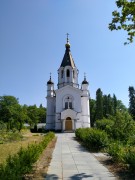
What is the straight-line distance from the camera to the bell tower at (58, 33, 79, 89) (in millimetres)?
53281

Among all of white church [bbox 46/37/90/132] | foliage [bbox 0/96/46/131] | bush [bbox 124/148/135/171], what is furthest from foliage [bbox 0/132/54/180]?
white church [bbox 46/37/90/132]

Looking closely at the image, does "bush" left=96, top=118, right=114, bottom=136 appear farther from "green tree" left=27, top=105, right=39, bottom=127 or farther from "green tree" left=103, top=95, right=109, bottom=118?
"green tree" left=103, top=95, right=109, bottom=118

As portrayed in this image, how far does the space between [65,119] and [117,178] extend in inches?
1591

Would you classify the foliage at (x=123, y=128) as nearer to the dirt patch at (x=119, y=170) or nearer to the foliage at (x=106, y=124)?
the foliage at (x=106, y=124)

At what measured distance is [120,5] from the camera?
9.50m

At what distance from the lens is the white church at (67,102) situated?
48812mm

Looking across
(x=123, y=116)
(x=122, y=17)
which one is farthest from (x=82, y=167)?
(x=123, y=116)

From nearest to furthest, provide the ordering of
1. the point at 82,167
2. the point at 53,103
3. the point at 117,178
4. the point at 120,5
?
the point at 117,178, the point at 120,5, the point at 82,167, the point at 53,103

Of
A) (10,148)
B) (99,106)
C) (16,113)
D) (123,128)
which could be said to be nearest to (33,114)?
(99,106)

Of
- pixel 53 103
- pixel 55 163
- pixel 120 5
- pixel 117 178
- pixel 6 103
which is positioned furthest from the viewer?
pixel 6 103

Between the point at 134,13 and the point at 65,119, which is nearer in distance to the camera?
the point at 134,13

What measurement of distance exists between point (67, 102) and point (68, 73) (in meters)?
6.84

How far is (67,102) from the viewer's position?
50750 millimetres

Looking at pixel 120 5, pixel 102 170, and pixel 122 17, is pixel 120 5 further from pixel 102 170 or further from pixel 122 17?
pixel 102 170
